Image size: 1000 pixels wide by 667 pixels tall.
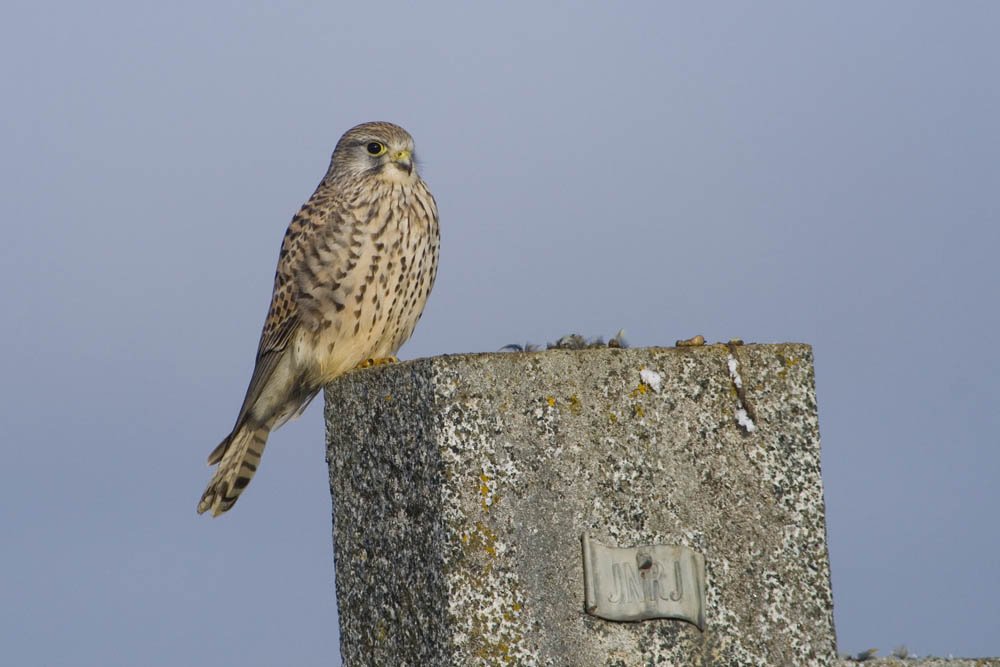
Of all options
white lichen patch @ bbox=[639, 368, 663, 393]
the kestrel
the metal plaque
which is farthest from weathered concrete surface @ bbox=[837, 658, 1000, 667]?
the kestrel

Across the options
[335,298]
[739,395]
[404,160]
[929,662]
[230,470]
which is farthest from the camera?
[404,160]

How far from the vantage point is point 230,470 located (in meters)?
6.14

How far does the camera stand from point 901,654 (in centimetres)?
531

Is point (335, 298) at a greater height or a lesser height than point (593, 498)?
greater

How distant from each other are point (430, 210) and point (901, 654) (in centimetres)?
315

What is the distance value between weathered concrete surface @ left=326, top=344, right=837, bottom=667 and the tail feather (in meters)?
2.29

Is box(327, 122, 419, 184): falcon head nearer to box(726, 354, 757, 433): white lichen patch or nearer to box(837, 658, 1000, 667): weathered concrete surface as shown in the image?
box(726, 354, 757, 433): white lichen patch

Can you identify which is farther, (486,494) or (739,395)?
(739,395)

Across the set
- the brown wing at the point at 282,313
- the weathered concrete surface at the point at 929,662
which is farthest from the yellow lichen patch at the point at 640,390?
the brown wing at the point at 282,313

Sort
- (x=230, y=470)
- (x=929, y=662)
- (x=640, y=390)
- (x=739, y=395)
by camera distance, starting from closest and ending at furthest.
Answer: (x=640, y=390)
(x=739, y=395)
(x=929, y=662)
(x=230, y=470)

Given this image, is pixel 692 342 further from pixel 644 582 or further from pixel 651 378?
pixel 644 582

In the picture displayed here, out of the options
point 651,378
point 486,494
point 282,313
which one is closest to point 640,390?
point 651,378

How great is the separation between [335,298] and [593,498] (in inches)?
104

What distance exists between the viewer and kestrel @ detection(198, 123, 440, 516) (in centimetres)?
595
